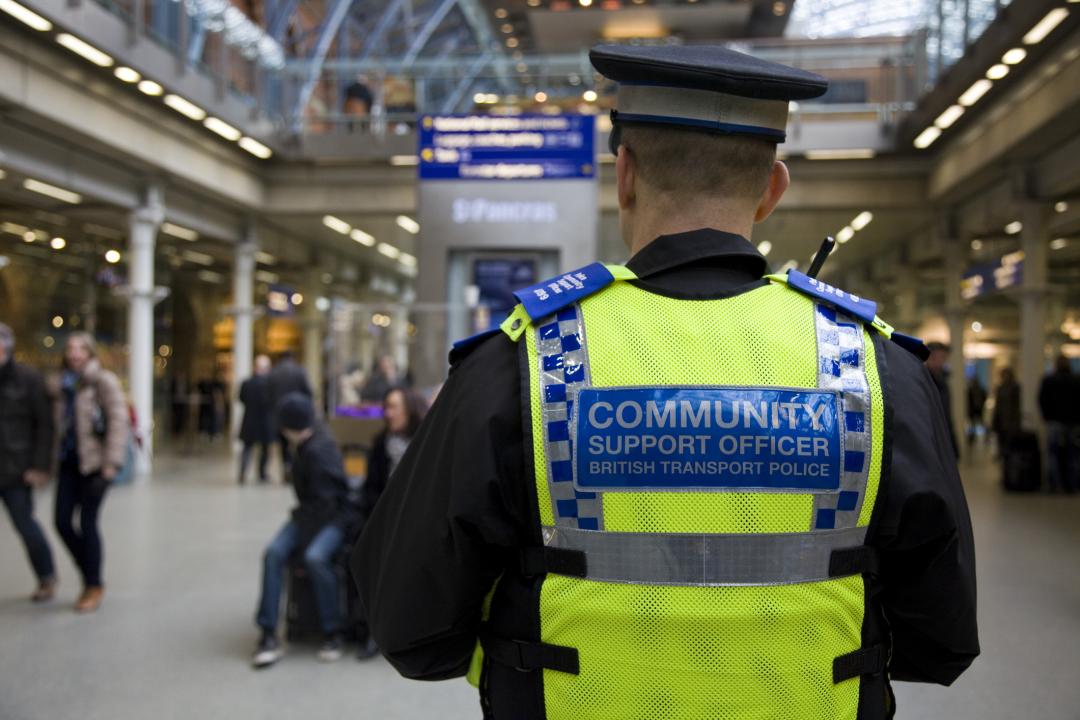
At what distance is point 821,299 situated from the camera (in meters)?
1.47

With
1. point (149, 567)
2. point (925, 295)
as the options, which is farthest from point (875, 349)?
point (925, 295)

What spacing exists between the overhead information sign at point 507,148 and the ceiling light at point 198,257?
10.8 m

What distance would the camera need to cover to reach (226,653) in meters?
5.82

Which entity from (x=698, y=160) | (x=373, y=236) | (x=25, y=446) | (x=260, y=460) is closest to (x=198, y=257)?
(x=373, y=236)

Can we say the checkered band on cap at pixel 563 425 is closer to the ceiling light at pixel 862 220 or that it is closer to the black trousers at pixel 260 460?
the black trousers at pixel 260 460

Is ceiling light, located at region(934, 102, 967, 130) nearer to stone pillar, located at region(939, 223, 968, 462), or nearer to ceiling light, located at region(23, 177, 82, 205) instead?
stone pillar, located at region(939, 223, 968, 462)

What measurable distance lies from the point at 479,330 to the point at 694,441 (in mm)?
8164

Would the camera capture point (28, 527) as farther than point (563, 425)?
Yes

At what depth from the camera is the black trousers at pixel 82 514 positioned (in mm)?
6770

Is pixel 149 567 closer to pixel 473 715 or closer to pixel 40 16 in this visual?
pixel 473 715

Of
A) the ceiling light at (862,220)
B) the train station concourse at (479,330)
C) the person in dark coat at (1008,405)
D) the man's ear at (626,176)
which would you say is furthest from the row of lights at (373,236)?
the man's ear at (626,176)

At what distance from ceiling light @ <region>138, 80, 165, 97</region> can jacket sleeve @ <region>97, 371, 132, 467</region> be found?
7.57 meters

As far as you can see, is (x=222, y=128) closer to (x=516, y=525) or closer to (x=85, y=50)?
(x=85, y=50)

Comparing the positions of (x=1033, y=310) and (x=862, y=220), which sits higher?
(x=862, y=220)
